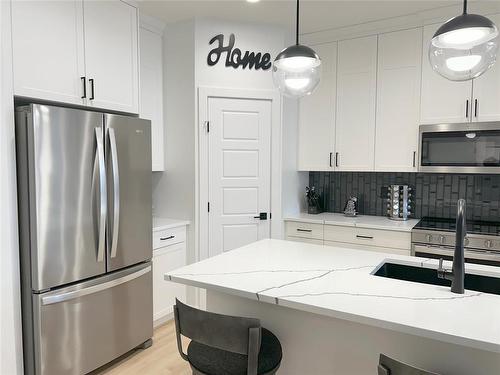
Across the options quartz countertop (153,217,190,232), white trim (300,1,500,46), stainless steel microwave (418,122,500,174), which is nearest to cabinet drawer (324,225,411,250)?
stainless steel microwave (418,122,500,174)

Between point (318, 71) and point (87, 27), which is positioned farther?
point (87, 27)

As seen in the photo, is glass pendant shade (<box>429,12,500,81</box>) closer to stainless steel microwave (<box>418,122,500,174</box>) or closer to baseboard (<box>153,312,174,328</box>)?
stainless steel microwave (<box>418,122,500,174</box>)

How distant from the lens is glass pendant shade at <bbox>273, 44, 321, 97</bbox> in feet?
6.31

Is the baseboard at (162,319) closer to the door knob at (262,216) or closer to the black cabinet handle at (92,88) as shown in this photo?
the door knob at (262,216)

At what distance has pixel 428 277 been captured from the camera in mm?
1964

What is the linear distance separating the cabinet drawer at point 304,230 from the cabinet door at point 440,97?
53.7 inches

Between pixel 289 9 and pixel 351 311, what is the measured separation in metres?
2.65

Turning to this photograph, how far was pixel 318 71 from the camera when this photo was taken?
78.9 inches

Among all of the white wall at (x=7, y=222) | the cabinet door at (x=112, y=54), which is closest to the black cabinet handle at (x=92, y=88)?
the cabinet door at (x=112, y=54)

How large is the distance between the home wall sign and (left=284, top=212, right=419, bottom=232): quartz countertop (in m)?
1.51

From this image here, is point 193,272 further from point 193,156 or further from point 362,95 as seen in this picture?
point 362,95

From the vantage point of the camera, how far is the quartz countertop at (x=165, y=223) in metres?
3.16

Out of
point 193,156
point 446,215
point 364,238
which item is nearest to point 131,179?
point 193,156

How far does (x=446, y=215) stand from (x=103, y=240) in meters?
3.06
